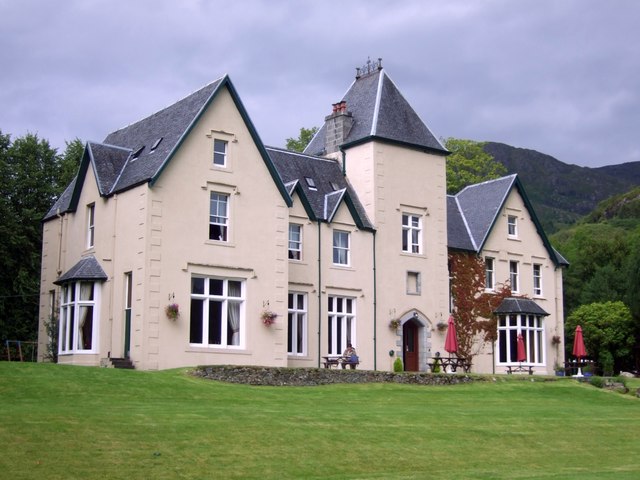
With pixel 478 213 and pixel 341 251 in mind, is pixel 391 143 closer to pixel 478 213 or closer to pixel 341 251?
pixel 341 251

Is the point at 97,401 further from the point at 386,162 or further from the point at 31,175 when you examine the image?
the point at 31,175

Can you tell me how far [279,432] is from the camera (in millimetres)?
21391

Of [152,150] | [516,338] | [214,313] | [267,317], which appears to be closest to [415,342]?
[516,338]

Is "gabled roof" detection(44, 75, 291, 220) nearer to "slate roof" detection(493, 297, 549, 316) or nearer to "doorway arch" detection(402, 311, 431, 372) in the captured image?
"doorway arch" detection(402, 311, 431, 372)

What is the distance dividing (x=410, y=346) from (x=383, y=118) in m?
10.9

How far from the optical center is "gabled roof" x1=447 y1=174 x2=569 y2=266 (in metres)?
48.2

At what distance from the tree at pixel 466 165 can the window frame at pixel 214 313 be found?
37719mm

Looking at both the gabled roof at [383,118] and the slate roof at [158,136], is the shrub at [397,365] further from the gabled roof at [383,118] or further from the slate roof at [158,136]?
the slate roof at [158,136]

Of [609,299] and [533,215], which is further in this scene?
[609,299]

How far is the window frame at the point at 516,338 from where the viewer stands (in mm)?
48125

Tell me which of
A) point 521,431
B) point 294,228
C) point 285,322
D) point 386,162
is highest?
point 386,162

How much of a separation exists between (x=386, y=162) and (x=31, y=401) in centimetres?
2437

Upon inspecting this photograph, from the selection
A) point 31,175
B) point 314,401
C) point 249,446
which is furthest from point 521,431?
point 31,175

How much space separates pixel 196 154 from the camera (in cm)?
3553
